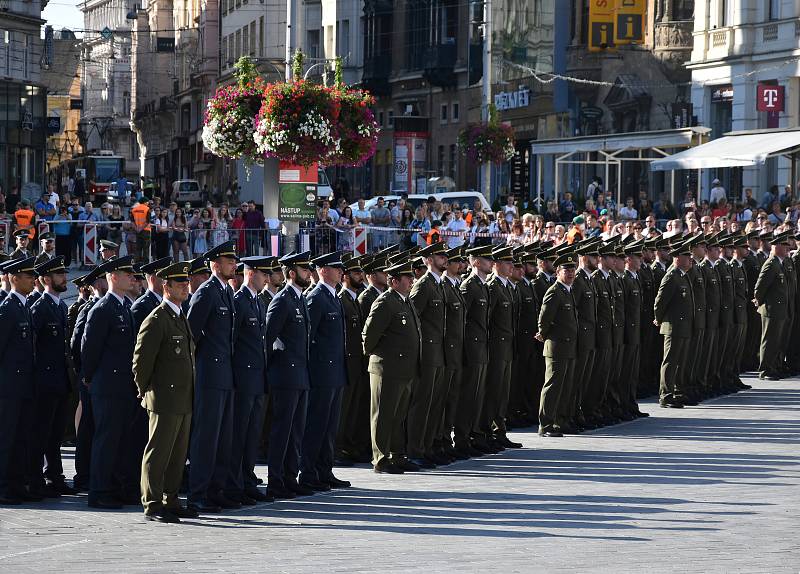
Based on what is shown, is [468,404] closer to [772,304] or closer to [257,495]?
[257,495]

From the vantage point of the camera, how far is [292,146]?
2509 cm

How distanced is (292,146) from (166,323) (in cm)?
1198

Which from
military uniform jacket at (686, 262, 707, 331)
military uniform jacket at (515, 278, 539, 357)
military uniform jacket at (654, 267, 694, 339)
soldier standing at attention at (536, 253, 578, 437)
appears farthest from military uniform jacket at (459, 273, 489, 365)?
military uniform jacket at (686, 262, 707, 331)

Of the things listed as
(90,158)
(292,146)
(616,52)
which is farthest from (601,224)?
(90,158)

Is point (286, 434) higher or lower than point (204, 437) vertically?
lower

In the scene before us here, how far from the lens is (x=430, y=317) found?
16953mm

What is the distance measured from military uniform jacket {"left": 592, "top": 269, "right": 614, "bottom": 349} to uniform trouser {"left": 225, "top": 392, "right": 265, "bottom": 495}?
648 cm

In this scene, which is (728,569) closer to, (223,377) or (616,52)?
(223,377)

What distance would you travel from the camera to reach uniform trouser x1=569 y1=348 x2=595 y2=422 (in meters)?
19.5

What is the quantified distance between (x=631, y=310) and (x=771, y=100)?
2499 cm

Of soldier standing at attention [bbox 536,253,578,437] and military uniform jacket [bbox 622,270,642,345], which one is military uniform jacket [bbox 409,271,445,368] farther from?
military uniform jacket [bbox 622,270,642,345]

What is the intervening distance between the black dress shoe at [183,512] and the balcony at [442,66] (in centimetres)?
5493

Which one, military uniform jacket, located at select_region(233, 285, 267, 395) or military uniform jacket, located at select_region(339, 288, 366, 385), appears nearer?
military uniform jacket, located at select_region(233, 285, 267, 395)

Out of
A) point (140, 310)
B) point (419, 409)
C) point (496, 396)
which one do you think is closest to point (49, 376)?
point (140, 310)
